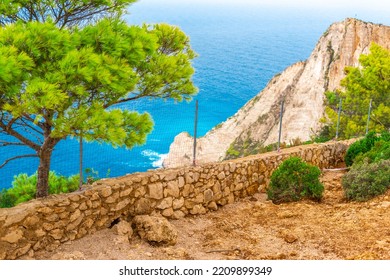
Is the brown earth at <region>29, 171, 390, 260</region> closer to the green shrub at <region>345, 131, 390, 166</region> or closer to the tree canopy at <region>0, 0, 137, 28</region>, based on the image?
the tree canopy at <region>0, 0, 137, 28</region>

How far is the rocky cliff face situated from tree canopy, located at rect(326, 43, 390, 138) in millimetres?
21360

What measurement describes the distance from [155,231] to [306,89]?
4923cm

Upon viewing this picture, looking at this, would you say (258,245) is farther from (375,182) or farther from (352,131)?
(352,131)

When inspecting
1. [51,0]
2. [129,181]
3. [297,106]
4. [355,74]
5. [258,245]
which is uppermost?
[297,106]

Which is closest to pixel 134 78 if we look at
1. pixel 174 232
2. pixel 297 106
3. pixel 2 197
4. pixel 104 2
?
pixel 104 2

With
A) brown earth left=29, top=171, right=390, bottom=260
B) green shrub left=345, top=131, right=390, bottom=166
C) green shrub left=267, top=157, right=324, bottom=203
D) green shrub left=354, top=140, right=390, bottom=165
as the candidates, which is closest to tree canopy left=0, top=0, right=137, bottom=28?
brown earth left=29, top=171, right=390, bottom=260

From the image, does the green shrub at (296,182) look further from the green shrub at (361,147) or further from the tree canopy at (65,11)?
the tree canopy at (65,11)

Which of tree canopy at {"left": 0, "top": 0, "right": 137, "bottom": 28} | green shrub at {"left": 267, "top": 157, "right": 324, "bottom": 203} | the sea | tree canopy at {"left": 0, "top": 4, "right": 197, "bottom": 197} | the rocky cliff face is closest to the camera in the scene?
tree canopy at {"left": 0, "top": 4, "right": 197, "bottom": 197}

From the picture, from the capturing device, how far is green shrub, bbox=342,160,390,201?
11742 millimetres

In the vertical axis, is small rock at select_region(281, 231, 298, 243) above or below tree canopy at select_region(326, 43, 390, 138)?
below

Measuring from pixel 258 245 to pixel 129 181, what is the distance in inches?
118

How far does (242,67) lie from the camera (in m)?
114

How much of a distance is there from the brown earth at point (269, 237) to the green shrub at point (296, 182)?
0.38 metres

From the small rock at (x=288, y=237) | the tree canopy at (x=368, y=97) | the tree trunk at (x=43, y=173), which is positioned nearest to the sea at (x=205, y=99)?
the tree trunk at (x=43, y=173)
